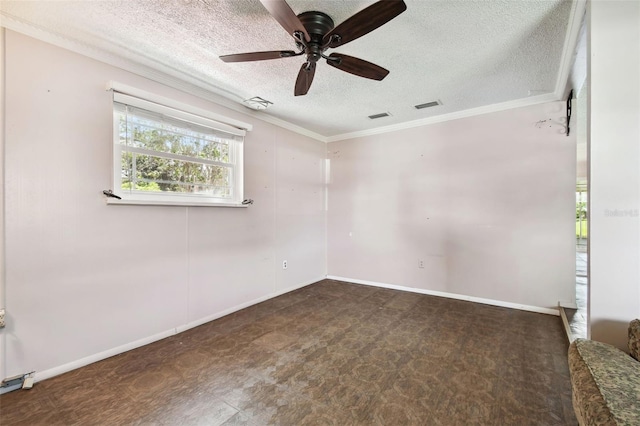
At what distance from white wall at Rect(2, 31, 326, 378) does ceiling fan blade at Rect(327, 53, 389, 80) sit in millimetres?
1769

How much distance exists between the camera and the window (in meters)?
2.41

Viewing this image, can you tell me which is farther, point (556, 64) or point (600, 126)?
point (556, 64)

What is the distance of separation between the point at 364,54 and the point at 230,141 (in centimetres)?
188

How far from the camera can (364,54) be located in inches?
91.0

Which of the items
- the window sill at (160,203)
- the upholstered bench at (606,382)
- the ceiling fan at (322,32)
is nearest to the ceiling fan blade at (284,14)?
the ceiling fan at (322,32)

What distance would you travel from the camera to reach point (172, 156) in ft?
9.08

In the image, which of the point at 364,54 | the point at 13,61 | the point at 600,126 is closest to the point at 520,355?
the point at 600,126

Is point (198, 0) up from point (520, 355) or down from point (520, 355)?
up

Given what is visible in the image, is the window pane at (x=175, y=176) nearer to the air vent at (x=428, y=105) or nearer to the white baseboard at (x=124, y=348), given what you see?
the white baseboard at (x=124, y=348)

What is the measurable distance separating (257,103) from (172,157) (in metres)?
1.18

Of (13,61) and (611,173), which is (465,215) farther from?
(13,61)

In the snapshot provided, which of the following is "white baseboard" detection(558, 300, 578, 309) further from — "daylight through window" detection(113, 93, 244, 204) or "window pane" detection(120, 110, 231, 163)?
"window pane" detection(120, 110, 231, 163)

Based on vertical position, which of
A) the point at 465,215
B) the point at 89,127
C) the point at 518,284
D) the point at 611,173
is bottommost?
the point at 518,284

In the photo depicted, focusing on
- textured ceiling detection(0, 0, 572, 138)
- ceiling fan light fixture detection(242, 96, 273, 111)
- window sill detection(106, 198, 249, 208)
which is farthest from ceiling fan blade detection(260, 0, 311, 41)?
window sill detection(106, 198, 249, 208)
